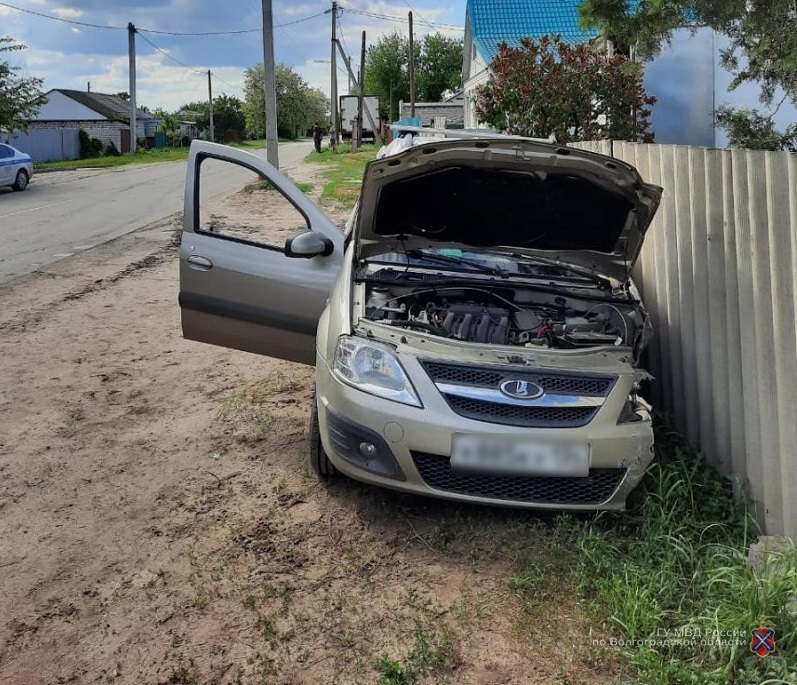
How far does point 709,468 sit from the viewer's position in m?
4.03

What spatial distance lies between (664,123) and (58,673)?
38.0ft

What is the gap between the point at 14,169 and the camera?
886 inches

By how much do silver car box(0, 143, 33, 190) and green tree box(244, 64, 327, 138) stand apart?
61.5 meters

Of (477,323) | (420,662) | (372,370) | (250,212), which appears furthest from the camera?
(250,212)

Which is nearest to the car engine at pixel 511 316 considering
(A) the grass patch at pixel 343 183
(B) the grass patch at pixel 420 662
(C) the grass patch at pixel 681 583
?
(C) the grass patch at pixel 681 583

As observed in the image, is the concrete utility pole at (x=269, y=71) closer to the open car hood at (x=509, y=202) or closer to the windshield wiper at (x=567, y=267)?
the open car hood at (x=509, y=202)

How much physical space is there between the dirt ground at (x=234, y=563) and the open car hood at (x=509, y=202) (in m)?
1.50

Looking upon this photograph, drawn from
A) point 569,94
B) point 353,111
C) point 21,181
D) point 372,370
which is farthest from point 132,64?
point 372,370

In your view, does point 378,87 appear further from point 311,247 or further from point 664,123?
point 311,247

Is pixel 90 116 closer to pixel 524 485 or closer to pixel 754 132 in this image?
pixel 754 132

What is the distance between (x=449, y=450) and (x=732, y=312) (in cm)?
157

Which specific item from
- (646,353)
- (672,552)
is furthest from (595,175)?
(672,552)

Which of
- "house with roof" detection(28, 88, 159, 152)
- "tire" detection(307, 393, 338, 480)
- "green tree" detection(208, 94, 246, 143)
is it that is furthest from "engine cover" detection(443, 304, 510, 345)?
"green tree" detection(208, 94, 246, 143)

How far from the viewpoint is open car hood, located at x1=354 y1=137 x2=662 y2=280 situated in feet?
13.6
